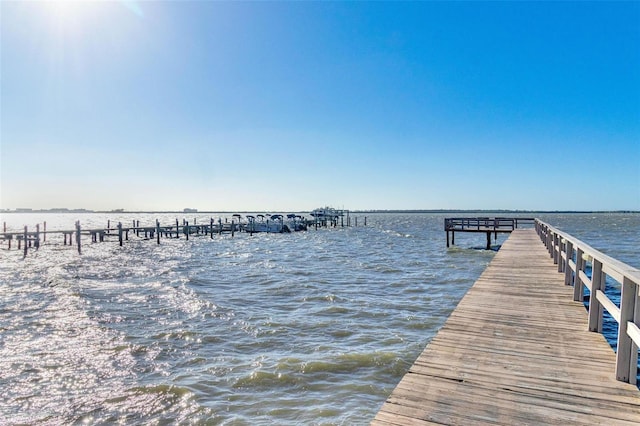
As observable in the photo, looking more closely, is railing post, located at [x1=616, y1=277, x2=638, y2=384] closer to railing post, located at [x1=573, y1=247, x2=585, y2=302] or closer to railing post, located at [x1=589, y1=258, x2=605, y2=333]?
railing post, located at [x1=589, y1=258, x2=605, y2=333]

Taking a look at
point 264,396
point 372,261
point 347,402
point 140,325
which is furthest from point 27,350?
point 372,261

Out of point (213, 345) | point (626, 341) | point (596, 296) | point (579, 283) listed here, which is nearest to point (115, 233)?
point (213, 345)

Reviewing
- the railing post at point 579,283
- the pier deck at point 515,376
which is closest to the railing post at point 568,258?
the railing post at point 579,283

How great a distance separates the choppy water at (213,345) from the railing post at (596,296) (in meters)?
2.73

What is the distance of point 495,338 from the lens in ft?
15.4

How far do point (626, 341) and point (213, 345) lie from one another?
21.1ft

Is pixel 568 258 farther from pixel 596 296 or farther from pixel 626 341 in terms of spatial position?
pixel 626 341

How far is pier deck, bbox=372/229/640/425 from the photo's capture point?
287 cm

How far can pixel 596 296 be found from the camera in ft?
14.9

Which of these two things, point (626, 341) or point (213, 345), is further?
point (213, 345)

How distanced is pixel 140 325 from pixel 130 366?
248 centimetres

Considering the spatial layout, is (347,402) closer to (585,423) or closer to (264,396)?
(264,396)

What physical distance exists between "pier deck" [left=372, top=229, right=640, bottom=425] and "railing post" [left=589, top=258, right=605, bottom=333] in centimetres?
12

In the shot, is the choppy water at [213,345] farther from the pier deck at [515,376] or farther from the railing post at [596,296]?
the railing post at [596,296]
